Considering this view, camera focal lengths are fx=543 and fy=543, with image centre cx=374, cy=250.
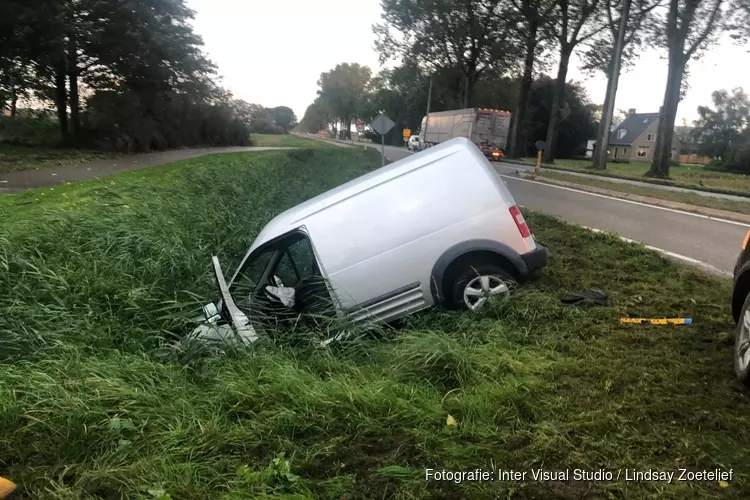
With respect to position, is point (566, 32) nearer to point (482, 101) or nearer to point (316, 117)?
point (482, 101)

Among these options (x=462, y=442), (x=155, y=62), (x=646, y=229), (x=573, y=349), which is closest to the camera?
(x=462, y=442)

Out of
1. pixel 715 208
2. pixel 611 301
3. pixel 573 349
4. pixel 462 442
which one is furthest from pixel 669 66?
pixel 462 442

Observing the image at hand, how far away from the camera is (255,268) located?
5777 millimetres

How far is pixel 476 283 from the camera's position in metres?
5.52

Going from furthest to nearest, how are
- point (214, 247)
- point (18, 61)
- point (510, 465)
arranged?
point (18, 61) < point (214, 247) < point (510, 465)

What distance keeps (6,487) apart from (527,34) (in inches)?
1630

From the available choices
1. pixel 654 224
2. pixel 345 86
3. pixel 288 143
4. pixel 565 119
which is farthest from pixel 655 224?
pixel 345 86

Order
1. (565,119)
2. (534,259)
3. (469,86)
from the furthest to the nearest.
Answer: (565,119), (469,86), (534,259)

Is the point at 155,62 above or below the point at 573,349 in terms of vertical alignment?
above

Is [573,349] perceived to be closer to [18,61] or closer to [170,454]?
[170,454]

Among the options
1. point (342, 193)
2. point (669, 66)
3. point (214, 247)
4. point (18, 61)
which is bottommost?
point (214, 247)

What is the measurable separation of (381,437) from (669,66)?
88.2 ft

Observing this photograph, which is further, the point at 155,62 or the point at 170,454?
the point at 155,62

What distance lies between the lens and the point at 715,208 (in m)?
12.9
